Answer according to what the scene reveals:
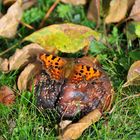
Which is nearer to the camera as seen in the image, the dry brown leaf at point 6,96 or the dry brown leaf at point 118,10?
the dry brown leaf at point 6,96

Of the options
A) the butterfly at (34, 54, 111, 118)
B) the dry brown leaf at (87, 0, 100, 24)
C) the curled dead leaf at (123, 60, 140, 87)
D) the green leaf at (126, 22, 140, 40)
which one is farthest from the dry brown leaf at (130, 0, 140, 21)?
the butterfly at (34, 54, 111, 118)

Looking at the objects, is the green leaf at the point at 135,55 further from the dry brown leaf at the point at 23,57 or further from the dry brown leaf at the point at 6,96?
the dry brown leaf at the point at 6,96

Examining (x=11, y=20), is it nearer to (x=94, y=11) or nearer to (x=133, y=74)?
(x=94, y=11)

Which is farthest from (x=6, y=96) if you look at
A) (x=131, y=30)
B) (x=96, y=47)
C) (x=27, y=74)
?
(x=131, y=30)

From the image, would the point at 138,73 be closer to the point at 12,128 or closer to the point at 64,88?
the point at 64,88

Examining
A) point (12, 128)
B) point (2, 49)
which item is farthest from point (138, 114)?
point (2, 49)

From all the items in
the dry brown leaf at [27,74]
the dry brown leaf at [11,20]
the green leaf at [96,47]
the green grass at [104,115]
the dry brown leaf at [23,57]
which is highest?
the dry brown leaf at [11,20]

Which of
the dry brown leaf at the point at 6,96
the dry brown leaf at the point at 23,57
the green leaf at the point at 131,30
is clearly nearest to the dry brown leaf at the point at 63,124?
the dry brown leaf at the point at 6,96
